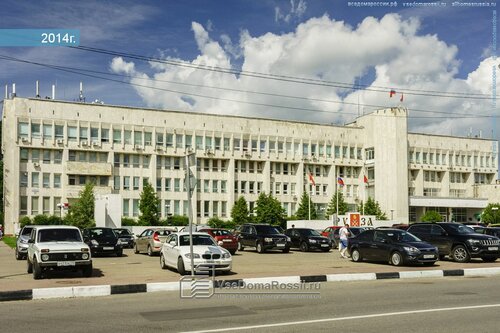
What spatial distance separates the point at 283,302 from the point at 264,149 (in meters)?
72.2

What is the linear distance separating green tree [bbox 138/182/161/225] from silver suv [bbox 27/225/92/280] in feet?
172

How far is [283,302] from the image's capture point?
1268 centimetres

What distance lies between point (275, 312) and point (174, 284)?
17.3ft

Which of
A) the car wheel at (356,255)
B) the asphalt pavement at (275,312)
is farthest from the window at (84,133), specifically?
the asphalt pavement at (275,312)

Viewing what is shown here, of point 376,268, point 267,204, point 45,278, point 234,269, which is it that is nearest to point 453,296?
point 376,268

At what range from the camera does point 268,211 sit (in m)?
76.4

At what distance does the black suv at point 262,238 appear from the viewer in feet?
110

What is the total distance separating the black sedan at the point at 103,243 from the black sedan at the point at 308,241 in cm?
1126

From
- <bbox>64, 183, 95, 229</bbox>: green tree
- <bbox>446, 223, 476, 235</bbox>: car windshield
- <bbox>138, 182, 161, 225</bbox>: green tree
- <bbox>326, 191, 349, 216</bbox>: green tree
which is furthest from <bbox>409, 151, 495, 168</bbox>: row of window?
<bbox>446, 223, 476, 235</bbox>: car windshield

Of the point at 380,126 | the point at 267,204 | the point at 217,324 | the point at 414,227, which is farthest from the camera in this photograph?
the point at 380,126

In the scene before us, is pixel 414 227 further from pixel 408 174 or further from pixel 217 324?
pixel 408 174

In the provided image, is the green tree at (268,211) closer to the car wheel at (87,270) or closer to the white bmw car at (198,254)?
the white bmw car at (198,254)

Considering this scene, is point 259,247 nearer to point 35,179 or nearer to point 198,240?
point 198,240

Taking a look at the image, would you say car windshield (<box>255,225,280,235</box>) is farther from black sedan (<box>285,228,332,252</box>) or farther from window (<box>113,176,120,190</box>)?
window (<box>113,176,120,190</box>)
